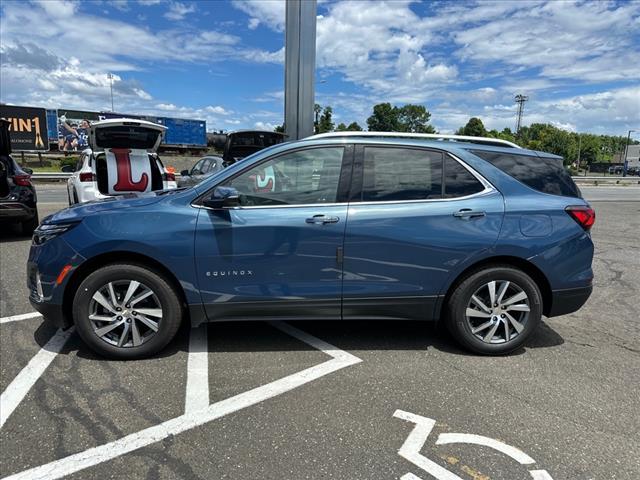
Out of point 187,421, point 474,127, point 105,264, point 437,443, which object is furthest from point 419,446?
point 474,127

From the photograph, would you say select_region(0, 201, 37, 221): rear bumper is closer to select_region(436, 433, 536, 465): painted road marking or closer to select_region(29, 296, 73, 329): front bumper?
select_region(29, 296, 73, 329): front bumper

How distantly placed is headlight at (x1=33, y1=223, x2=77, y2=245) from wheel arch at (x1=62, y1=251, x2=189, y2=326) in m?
0.31

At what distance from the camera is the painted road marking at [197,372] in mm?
3035

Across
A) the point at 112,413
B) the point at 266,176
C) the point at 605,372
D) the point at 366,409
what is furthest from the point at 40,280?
the point at 605,372

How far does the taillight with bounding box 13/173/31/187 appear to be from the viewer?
7.90 meters

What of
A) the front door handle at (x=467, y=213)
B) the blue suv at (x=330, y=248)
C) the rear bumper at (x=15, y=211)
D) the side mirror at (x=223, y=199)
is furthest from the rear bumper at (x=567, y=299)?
the rear bumper at (x=15, y=211)

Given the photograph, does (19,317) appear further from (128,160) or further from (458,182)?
(128,160)

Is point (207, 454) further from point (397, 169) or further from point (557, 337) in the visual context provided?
point (557, 337)

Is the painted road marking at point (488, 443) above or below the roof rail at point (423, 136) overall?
below

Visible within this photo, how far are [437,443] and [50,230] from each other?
3.10 meters

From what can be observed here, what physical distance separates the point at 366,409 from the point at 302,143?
79.3 inches

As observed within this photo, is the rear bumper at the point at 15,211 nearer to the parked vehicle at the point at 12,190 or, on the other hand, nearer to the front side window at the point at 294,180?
the parked vehicle at the point at 12,190

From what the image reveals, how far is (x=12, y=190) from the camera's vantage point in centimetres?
782

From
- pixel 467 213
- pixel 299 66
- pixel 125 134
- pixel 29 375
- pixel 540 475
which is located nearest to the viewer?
pixel 540 475
